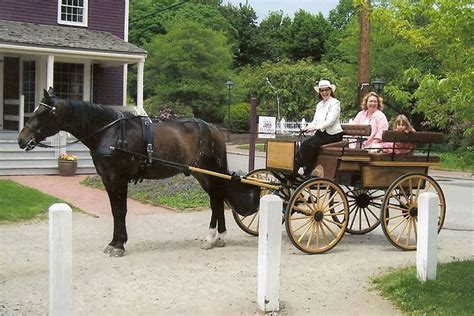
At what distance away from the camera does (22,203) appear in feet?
42.7

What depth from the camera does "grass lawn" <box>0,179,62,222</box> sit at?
11827 millimetres

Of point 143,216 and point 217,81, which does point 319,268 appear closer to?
point 143,216

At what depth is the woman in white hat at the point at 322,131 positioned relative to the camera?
9516 millimetres

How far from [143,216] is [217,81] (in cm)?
3208

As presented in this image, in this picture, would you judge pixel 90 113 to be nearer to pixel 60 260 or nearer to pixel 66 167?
pixel 60 260

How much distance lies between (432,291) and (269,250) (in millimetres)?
1912

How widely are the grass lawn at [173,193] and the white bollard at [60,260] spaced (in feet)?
26.6

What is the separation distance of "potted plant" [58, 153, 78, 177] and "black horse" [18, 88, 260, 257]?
1035cm

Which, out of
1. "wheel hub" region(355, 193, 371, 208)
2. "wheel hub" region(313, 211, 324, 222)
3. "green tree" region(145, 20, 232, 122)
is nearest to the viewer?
"wheel hub" region(313, 211, 324, 222)

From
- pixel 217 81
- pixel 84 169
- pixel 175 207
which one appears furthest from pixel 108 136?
pixel 217 81

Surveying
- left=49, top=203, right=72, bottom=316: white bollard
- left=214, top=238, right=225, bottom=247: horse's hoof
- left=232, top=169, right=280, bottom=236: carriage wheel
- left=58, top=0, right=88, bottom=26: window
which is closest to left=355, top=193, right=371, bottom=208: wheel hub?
left=232, top=169, right=280, bottom=236: carriage wheel

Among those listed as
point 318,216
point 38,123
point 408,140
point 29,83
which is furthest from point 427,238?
point 29,83

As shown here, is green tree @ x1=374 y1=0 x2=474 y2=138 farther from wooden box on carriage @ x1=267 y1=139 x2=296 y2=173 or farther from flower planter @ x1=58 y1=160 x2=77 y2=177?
flower planter @ x1=58 y1=160 x2=77 y2=177

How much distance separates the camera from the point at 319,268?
7.98m
